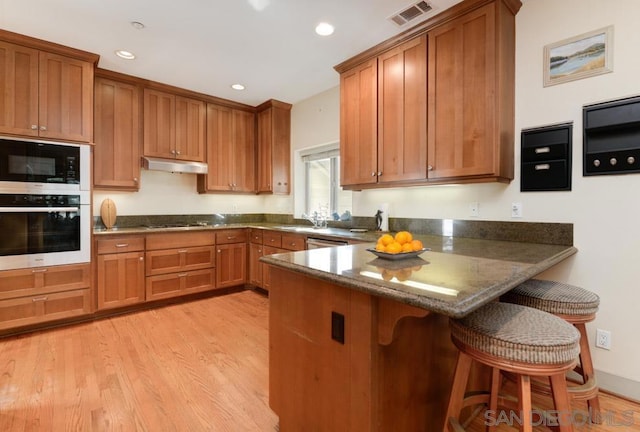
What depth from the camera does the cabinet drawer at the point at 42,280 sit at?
8.90 ft

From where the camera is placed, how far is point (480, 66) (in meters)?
2.19

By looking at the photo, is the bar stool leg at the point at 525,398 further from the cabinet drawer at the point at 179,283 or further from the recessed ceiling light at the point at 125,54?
the recessed ceiling light at the point at 125,54

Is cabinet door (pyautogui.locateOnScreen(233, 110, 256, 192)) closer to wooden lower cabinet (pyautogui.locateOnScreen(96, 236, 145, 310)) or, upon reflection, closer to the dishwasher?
wooden lower cabinet (pyautogui.locateOnScreen(96, 236, 145, 310))

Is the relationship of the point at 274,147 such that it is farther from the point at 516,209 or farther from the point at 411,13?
the point at 516,209

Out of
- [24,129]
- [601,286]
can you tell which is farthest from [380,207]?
[24,129]

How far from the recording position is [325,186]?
432cm

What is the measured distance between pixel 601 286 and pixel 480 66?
1672 mm

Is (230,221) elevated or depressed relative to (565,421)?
elevated

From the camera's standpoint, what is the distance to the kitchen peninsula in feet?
3.44

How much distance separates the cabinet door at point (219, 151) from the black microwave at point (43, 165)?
4.72 ft

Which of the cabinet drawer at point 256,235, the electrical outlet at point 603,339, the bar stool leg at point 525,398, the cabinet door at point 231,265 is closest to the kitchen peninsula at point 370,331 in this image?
the bar stool leg at point 525,398

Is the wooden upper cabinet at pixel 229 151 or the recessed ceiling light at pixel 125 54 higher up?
the recessed ceiling light at pixel 125 54

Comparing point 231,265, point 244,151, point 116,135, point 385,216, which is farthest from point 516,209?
point 116,135

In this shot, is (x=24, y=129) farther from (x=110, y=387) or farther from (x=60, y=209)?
(x=110, y=387)
